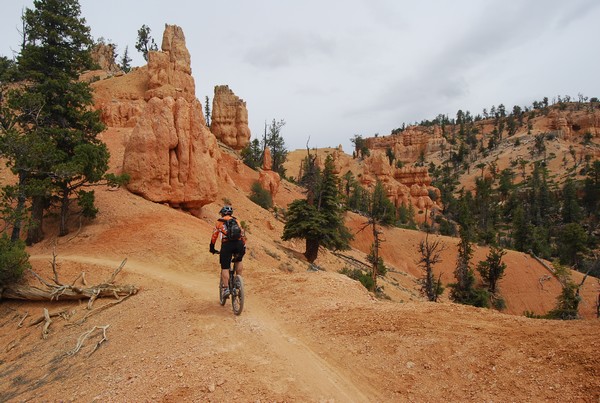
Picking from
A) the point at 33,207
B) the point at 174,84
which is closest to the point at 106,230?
the point at 33,207

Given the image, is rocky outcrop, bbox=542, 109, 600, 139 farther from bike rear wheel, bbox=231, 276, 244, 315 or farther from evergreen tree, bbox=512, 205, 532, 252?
bike rear wheel, bbox=231, 276, 244, 315

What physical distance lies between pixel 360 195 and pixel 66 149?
55.4 metres

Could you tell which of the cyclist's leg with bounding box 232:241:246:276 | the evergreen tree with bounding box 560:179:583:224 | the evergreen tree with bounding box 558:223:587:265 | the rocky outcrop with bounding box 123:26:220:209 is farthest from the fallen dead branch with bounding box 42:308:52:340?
the evergreen tree with bounding box 560:179:583:224

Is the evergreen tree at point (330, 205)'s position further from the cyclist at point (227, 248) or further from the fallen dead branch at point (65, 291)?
the cyclist at point (227, 248)

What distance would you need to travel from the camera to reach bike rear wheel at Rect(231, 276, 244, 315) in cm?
756

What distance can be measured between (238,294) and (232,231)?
1319 mm

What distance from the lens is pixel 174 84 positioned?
127ft

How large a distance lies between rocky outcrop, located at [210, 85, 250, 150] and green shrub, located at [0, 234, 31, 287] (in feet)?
137

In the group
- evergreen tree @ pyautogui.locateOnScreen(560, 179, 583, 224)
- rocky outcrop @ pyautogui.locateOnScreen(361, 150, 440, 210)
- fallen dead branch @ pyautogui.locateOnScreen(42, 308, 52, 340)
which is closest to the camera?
fallen dead branch @ pyautogui.locateOnScreen(42, 308, 52, 340)

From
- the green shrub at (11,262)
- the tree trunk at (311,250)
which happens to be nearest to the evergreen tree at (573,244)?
the tree trunk at (311,250)

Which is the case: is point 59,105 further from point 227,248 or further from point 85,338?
point 227,248

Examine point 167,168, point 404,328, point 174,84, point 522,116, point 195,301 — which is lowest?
A: point 195,301

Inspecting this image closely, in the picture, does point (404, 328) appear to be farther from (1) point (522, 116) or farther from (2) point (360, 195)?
(1) point (522, 116)

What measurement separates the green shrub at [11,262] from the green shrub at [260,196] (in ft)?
90.7
